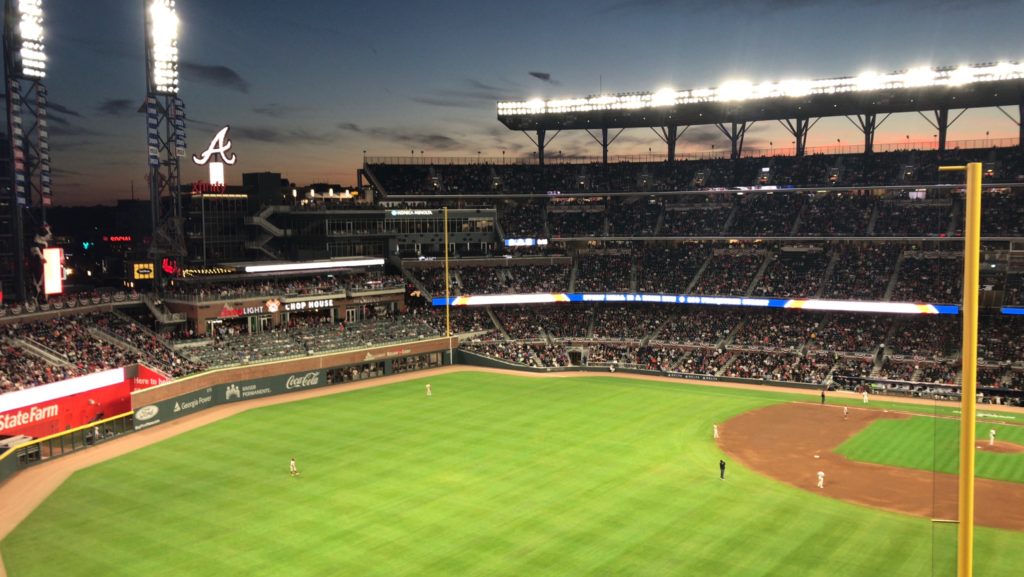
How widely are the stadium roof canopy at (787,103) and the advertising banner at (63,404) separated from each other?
4320 centimetres

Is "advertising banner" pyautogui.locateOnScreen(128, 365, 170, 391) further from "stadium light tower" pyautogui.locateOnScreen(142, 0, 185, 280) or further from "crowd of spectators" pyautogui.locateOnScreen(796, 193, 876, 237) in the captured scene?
"crowd of spectators" pyautogui.locateOnScreen(796, 193, 876, 237)

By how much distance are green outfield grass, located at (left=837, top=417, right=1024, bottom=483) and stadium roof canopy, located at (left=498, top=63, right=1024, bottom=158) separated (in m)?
27.4

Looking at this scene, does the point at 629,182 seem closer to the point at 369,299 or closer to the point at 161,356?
the point at 369,299

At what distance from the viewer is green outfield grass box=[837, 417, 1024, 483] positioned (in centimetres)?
3384

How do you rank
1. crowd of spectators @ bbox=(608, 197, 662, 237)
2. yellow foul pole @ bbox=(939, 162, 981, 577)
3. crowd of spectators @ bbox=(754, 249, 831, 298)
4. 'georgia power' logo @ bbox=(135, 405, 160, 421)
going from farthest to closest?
1. crowd of spectators @ bbox=(608, 197, 662, 237)
2. crowd of spectators @ bbox=(754, 249, 831, 298)
3. 'georgia power' logo @ bbox=(135, 405, 160, 421)
4. yellow foul pole @ bbox=(939, 162, 981, 577)

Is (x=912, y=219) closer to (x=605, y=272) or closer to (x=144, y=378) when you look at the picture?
(x=605, y=272)

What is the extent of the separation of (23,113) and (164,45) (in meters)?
10.8

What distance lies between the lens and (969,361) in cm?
833

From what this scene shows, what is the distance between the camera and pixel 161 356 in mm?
48938

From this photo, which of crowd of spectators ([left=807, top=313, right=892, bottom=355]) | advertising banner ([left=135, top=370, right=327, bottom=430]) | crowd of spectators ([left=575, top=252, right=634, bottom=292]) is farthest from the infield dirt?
advertising banner ([left=135, top=370, right=327, bottom=430])

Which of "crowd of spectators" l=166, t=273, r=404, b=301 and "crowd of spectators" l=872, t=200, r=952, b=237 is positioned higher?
"crowd of spectators" l=872, t=200, r=952, b=237

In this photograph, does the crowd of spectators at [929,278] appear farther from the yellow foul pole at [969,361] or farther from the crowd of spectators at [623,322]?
the yellow foul pole at [969,361]

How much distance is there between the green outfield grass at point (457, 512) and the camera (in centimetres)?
2427

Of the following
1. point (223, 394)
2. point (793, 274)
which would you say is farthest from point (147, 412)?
point (793, 274)
